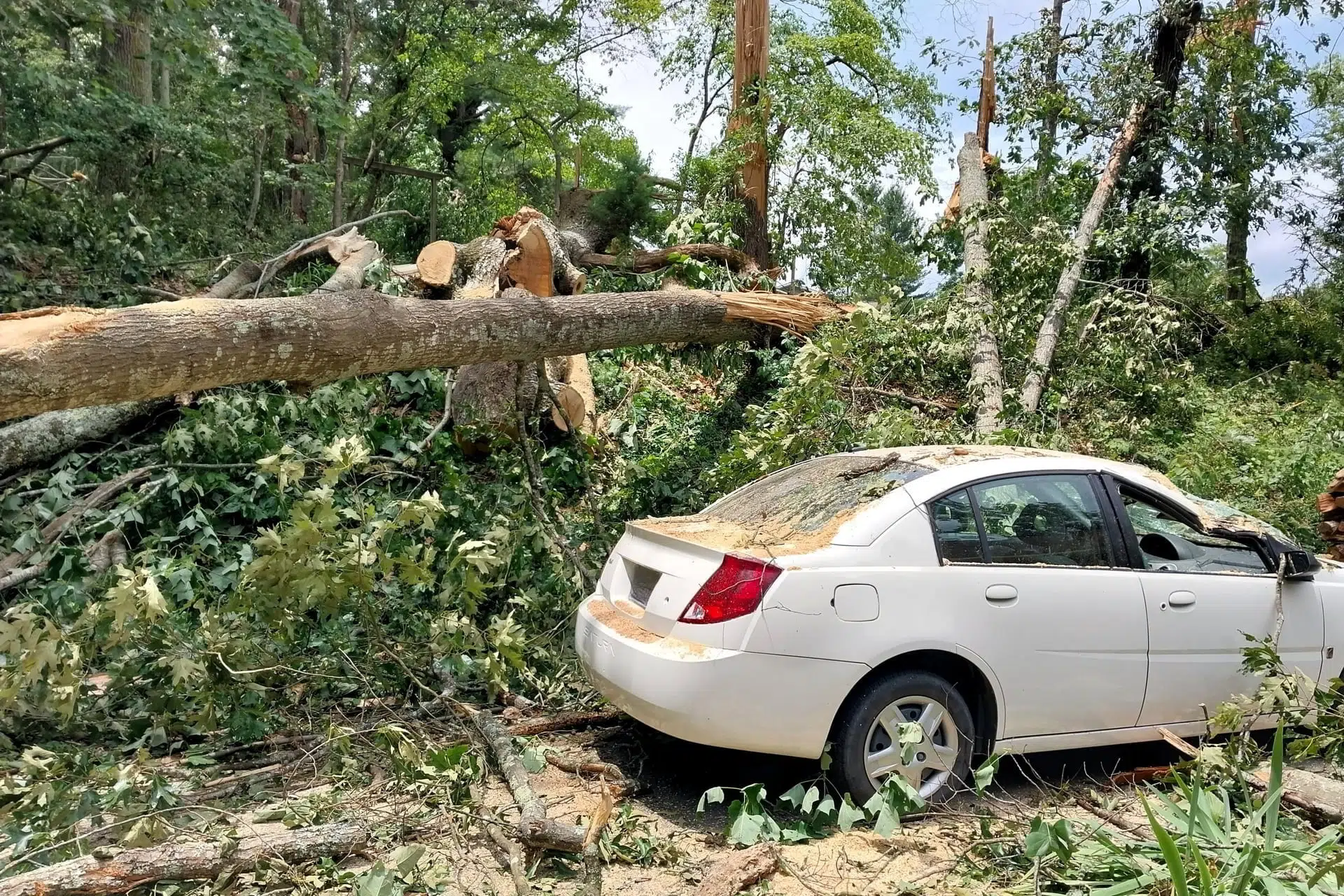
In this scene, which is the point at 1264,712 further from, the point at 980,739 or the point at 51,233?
the point at 51,233

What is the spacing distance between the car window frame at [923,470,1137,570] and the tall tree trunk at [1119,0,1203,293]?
7.10 meters

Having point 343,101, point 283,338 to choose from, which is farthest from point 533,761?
point 343,101

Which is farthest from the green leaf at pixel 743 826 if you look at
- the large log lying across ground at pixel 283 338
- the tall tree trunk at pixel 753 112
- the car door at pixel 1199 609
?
the tall tree trunk at pixel 753 112

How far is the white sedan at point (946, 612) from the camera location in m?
3.83

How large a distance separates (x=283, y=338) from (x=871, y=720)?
138 inches

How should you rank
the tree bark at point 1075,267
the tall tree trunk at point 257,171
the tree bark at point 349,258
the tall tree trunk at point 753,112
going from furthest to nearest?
the tall tree trunk at point 257,171 < the tall tree trunk at point 753,112 < the tree bark at point 1075,267 < the tree bark at point 349,258

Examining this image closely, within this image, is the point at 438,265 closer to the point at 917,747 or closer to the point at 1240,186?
the point at 917,747

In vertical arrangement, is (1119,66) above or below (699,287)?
above

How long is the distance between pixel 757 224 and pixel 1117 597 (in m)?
7.00

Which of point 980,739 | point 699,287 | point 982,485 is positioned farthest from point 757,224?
point 980,739

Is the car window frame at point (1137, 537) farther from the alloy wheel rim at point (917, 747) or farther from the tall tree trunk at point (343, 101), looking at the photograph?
the tall tree trunk at point (343, 101)

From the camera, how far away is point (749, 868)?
→ 333 centimetres

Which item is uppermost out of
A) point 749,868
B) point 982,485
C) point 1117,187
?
point 1117,187

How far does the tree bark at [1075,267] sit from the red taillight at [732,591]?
4.88 meters
